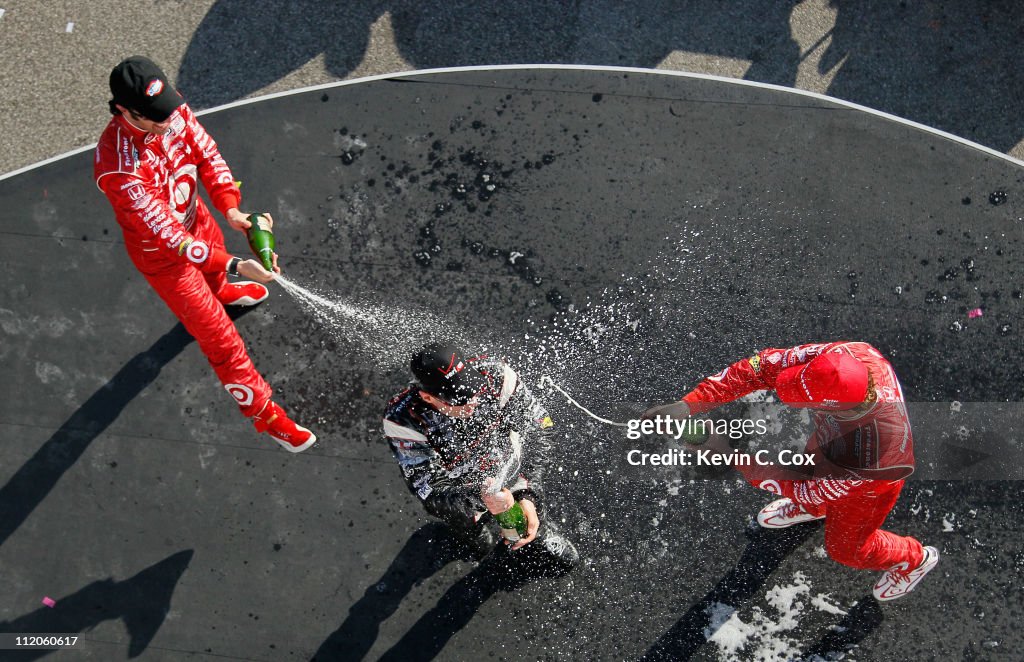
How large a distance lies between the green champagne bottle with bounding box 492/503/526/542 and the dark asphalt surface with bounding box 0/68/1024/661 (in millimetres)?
579

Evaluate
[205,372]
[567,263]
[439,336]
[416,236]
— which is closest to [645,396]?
[567,263]

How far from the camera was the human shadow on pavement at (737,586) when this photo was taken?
4.23 metres

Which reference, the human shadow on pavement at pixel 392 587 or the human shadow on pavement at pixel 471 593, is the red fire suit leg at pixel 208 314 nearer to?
the human shadow on pavement at pixel 392 587

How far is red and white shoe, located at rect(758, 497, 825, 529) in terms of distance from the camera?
4129 millimetres

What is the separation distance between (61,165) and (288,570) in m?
2.71

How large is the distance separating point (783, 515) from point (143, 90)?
3679mm

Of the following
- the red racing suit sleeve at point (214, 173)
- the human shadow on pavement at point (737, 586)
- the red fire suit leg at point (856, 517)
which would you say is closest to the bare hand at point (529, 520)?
the human shadow on pavement at point (737, 586)

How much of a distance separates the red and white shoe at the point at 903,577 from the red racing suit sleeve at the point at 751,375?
132 cm

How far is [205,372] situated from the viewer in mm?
4477

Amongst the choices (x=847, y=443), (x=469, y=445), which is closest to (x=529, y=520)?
(x=469, y=445)

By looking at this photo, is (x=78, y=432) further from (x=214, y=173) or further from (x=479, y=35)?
(x=479, y=35)

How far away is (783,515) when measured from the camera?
4180mm

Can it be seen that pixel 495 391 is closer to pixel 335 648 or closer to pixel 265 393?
pixel 265 393

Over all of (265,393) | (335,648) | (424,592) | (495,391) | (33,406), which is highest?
(495,391)
